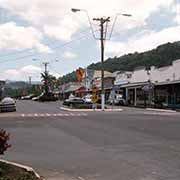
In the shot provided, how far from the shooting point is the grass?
30.0 feet

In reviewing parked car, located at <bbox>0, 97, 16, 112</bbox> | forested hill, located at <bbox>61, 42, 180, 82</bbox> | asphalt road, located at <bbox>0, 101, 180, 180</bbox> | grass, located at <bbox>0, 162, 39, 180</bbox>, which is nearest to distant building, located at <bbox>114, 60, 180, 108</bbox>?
forested hill, located at <bbox>61, 42, 180, 82</bbox>

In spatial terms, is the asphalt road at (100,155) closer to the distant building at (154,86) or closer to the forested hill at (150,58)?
the distant building at (154,86)

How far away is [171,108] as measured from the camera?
5906 cm

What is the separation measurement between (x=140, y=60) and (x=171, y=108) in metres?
61.8

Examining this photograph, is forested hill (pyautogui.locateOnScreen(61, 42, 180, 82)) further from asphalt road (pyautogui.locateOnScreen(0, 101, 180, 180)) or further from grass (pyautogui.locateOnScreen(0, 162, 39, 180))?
grass (pyautogui.locateOnScreen(0, 162, 39, 180))

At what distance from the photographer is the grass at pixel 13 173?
913cm

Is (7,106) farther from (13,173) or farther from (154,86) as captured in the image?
(13,173)

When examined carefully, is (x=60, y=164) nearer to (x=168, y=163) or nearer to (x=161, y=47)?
(x=168, y=163)

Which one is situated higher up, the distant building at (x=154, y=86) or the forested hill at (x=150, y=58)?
the forested hill at (x=150, y=58)

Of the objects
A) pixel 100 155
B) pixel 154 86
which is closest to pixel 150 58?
pixel 154 86

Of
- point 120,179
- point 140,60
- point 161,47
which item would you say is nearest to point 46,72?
point 140,60

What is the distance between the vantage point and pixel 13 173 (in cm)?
962

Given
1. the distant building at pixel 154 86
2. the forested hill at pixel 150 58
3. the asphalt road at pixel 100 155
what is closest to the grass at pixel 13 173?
the asphalt road at pixel 100 155

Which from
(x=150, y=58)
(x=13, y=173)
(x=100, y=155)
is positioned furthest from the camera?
(x=150, y=58)
